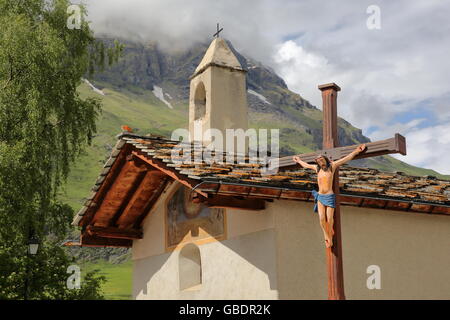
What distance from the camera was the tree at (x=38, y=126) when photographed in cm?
1486

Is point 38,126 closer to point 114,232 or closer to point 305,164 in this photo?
point 114,232

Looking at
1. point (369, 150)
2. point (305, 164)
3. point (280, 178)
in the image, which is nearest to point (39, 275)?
point (280, 178)

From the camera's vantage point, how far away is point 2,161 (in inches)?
548

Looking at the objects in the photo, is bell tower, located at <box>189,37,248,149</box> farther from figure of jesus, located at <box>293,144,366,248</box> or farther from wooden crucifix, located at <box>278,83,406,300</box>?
figure of jesus, located at <box>293,144,366,248</box>

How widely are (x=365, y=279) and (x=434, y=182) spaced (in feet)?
13.2

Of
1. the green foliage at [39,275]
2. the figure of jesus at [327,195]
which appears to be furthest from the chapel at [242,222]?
the green foliage at [39,275]

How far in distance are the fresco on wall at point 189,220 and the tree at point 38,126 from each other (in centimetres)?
483

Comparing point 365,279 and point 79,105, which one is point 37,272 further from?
point 365,279

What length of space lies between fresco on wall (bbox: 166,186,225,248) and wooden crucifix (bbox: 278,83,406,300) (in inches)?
114

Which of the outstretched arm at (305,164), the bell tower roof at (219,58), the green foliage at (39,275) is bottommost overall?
the green foliage at (39,275)

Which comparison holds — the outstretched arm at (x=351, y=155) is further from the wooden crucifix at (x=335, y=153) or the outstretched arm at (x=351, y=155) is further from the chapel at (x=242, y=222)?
the chapel at (x=242, y=222)

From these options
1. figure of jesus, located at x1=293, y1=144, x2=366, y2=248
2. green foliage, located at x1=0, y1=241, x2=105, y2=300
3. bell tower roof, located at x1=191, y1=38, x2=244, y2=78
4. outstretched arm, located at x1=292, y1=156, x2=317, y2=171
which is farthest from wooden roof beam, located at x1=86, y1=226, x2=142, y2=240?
figure of jesus, located at x1=293, y1=144, x2=366, y2=248

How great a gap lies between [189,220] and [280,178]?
9.08 feet
